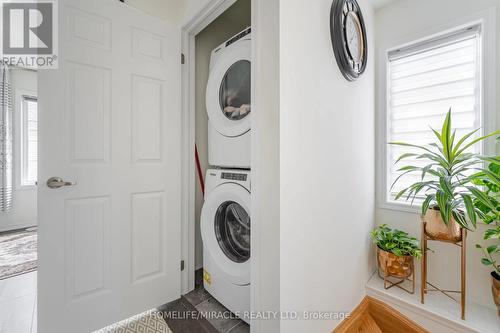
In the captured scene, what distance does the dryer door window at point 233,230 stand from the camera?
4.83 feet

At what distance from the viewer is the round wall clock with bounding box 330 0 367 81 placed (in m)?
1.21

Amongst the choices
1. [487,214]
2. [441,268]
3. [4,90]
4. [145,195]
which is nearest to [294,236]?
[145,195]

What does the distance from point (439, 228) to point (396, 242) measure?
0.30m

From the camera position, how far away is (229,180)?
4.49 feet

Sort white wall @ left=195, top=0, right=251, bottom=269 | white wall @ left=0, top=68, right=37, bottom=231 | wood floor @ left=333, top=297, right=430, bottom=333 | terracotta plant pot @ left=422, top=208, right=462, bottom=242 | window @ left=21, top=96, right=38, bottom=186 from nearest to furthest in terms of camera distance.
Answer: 1. terracotta plant pot @ left=422, top=208, right=462, bottom=242
2. wood floor @ left=333, top=297, right=430, bottom=333
3. white wall @ left=195, top=0, right=251, bottom=269
4. white wall @ left=0, top=68, right=37, bottom=231
5. window @ left=21, top=96, right=38, bottom=186

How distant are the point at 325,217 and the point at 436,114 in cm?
122

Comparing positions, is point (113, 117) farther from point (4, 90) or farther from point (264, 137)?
point (4, 90)

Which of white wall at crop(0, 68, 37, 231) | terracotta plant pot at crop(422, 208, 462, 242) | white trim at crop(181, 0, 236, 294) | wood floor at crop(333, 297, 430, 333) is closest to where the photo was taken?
terracotta plant pot at crop(422, 208, 462, 242)

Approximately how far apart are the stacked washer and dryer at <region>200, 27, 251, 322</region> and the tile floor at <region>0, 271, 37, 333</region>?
3.80ft

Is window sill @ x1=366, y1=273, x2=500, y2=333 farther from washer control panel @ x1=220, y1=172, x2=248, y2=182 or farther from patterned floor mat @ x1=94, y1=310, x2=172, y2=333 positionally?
patterned floor mat @ x1=94, y1=310, x2=172, y2=333

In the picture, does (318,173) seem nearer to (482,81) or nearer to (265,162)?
(265,162)

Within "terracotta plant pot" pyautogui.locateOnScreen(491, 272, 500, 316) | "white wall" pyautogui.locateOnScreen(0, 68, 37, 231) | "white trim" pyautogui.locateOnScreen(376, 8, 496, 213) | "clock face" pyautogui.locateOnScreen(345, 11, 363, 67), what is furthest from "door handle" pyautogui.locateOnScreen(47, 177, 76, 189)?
"white wall" pyautogui.locateOnScreen(0, 68, 37, 231)

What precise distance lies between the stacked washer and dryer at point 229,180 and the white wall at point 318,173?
1.28 ft

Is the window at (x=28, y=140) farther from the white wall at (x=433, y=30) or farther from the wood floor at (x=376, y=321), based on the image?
the white wall at (x=433, y=30)
